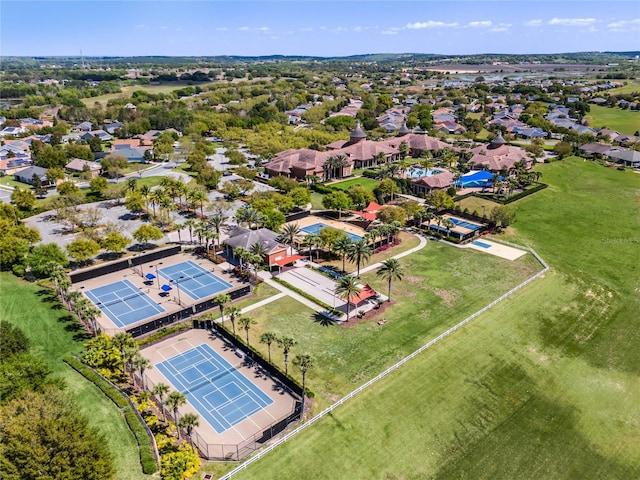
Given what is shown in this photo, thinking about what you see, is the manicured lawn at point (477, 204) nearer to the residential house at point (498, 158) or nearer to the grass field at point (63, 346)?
the residential house at point (498, 158)

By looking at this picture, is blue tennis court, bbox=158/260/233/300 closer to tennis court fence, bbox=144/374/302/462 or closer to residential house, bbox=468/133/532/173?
tennis court fence, bbox=144/374/302/462

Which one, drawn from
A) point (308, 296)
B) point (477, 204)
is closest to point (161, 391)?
point (308, 296)

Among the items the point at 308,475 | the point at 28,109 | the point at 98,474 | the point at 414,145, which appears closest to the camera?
the point at 98,474

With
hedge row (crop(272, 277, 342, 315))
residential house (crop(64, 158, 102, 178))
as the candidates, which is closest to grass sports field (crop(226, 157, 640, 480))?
hedge row (crop(272, 277, 342, 315))

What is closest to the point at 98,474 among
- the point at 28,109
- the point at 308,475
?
the point at 308,475

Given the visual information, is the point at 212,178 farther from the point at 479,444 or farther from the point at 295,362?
the point at 479,444

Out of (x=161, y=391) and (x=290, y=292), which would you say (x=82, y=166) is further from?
(x=161, y=391)

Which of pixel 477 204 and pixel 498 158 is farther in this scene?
pixel 498 158
